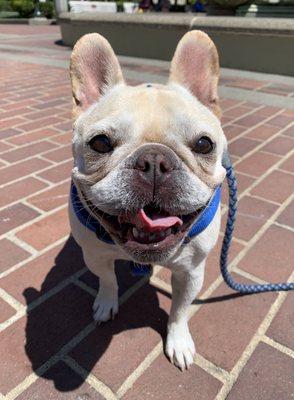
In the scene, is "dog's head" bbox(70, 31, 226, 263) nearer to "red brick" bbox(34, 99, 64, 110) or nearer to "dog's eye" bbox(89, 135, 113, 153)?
"dog's eye" bbox(89, 135, 113, 153)

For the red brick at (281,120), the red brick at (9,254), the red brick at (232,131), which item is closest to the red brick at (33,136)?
the red brick at (9,254)

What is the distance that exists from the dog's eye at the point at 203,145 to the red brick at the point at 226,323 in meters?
1.09

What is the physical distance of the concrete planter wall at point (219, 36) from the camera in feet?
23.7

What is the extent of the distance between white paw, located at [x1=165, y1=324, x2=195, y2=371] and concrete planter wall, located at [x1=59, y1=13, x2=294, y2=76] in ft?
21.2

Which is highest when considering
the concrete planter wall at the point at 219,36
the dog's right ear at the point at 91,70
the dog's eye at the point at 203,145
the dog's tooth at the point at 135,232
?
the dog's right ear at the point at 91,70

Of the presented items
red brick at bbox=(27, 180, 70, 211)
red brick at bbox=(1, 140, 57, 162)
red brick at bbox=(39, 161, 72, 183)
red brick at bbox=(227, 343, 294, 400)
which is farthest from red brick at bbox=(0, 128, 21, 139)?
red brick at bbox=(227, 343, 294, 400)

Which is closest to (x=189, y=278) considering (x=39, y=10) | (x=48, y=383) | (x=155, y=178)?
(x=155, y=178)

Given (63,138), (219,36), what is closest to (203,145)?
(63,138)

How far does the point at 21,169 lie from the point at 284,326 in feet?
9.37

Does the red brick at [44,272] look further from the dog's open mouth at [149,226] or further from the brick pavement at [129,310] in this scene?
the dog's open mouth at [149,226]

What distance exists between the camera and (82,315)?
2.31 metres

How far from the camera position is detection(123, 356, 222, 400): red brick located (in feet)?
6.10

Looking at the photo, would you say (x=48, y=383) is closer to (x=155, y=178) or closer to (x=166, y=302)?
(x=166, y=302)

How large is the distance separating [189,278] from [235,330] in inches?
20.4
